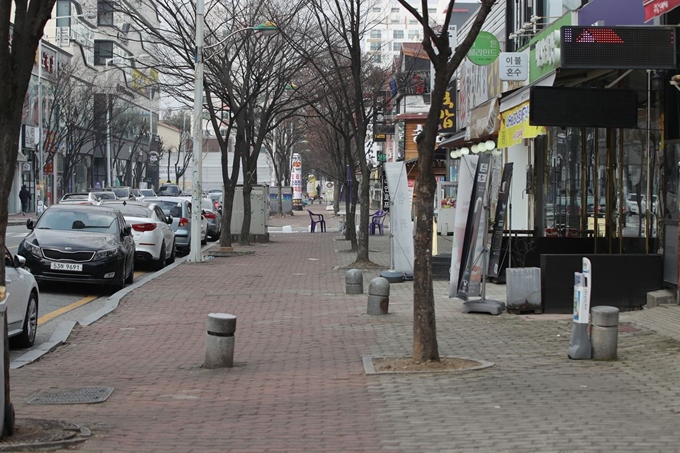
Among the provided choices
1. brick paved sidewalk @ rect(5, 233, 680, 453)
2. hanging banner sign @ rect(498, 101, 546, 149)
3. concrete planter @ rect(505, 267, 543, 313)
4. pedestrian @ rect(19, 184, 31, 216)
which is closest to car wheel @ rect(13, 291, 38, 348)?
brick paved sidewalk @ rect(5, 233, 680, 453)

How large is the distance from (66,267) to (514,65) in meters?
8.97

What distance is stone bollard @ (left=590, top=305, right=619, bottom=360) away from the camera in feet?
31.0

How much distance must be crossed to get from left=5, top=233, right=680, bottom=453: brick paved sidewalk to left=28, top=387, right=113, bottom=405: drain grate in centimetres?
13

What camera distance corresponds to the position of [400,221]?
1898 centimetres

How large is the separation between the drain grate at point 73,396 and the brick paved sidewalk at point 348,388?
5.0 inches

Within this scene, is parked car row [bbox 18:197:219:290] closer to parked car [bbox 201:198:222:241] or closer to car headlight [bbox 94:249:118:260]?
car headlight [bbox 94:249:118:260]

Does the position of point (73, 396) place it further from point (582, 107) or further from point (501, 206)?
point (582, 107)

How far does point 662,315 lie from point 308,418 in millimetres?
6604

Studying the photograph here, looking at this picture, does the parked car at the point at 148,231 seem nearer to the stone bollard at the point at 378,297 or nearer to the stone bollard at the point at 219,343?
the stone bollard at the point at 378,297

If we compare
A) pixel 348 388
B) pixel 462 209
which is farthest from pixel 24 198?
pixel 348 388

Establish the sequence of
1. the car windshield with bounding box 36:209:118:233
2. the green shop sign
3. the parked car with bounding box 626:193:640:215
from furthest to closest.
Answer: the green shop sign < the car windshield with bounding box 36:209:118:233 < the parked car with bounding box 626:193:640:215

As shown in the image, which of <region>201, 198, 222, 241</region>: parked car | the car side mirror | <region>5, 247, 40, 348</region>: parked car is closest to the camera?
<region>5, 247, 40, 348</region>: parked car

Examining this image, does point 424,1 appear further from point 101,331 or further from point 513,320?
point 101,331

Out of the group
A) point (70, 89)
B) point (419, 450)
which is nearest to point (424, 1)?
point (419, 450)
